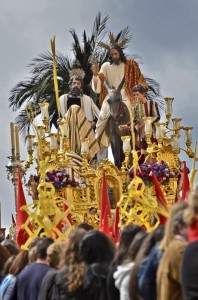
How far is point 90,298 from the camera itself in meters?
9.52

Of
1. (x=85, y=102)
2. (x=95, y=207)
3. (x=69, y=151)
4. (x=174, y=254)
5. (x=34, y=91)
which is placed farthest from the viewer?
(x=34, y=91)

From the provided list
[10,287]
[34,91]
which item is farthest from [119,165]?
[10,287]

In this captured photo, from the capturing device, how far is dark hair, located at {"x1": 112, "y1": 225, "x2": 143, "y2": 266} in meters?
9.47

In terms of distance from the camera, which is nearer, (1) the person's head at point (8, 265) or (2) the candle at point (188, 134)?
(1) the person's head at point (8, 265)

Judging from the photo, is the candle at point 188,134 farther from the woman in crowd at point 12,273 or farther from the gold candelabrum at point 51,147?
the woman in crowd at point 12,273

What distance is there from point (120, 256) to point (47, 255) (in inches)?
51.8

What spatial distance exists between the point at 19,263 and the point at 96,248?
7.70 feet

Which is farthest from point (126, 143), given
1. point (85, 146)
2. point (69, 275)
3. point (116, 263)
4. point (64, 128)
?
point (116, 263)

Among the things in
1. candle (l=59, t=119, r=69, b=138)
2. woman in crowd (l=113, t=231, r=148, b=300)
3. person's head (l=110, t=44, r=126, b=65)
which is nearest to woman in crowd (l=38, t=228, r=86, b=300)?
woman in crowd (l=113, t=231, r=148, b=300)

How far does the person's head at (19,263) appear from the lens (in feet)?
38.0

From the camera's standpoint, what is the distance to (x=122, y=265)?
9.38 metres

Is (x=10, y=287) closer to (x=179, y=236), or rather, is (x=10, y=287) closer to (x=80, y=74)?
(x=179, y=236)

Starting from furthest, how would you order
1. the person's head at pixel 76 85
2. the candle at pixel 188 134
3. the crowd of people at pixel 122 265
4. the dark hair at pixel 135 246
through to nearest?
the person's head at pixel 76 85
the candle at pixel 188 134
the dark hair at pixel 135 246
the crowd of people at pixel 122 265

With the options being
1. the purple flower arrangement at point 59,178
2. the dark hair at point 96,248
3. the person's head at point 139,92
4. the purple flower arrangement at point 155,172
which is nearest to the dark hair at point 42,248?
the dark hair at point 96,248
